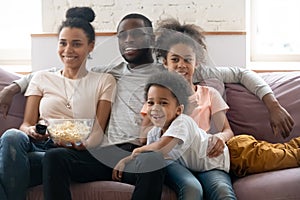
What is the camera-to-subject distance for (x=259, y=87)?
236 centimetres

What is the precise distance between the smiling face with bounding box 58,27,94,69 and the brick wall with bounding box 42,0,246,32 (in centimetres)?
67

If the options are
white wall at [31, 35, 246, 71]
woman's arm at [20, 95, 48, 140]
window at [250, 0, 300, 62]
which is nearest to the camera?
woman's arm at [20, 95, 48, 140]

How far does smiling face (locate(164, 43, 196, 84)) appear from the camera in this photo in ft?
6.97

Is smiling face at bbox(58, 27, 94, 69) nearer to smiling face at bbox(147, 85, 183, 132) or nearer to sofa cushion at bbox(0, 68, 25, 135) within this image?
sofa cushion at bbox(0, 68, 25, 135)

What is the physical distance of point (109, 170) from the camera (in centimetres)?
202

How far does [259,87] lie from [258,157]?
1.37 feet

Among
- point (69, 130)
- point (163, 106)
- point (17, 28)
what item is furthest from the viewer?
point (17, 28)

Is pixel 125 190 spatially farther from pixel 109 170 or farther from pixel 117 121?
pixel 117 121

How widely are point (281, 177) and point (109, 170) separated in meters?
0.64

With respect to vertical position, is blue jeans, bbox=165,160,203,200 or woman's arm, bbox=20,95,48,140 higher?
woman's arm, bbox=20,95,48,140

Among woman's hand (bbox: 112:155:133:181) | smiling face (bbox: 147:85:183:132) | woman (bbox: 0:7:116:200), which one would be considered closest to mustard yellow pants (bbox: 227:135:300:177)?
smiling face (bbox: 147:85:183:132)

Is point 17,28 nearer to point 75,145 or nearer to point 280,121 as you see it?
point 75,145

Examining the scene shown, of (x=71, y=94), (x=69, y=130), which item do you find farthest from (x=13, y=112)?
(x=69, y=130)

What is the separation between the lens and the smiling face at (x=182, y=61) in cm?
212
